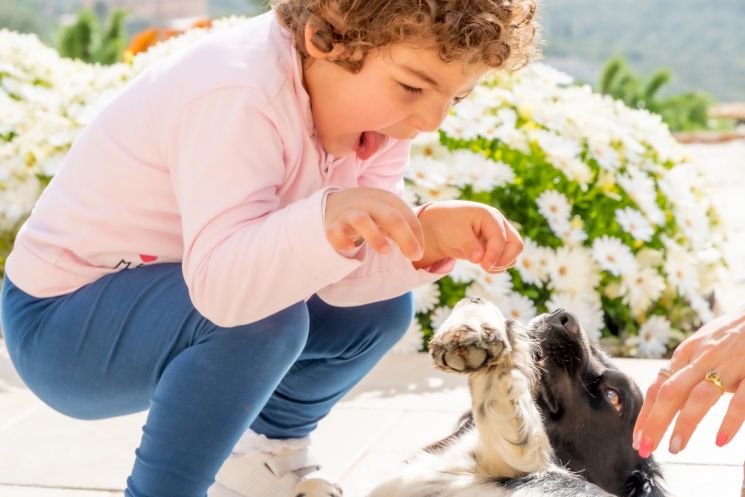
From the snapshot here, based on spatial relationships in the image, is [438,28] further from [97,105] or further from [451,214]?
[97,105]

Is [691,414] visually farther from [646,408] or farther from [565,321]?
[565,321]

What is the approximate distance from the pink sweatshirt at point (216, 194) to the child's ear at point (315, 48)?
0.07m

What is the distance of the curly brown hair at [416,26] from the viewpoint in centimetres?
212

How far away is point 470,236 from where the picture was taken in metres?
2.34

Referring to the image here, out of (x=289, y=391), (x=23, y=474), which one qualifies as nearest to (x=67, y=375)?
(x=289, y=391)

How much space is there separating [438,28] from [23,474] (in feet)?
5.59

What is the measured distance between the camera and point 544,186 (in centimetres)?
452

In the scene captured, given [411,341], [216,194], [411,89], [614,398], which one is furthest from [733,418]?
[411,341]

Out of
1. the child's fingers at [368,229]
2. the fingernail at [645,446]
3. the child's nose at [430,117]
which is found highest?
the child's nose at [430,117]

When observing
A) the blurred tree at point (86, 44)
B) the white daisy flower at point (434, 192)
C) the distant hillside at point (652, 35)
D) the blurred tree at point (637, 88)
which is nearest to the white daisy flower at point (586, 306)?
the white daisy flower at point (434, 192)

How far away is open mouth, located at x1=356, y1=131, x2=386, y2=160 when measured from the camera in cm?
248

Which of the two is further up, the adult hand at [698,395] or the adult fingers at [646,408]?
the adult hand at [698,395]

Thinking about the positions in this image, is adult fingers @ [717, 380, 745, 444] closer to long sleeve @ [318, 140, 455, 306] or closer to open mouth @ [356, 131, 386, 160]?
long sleeve @ [318, 140, 455, 306]

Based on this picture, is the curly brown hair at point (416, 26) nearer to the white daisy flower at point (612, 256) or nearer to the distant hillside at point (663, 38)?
the white daisy flower at point (612, 256)
